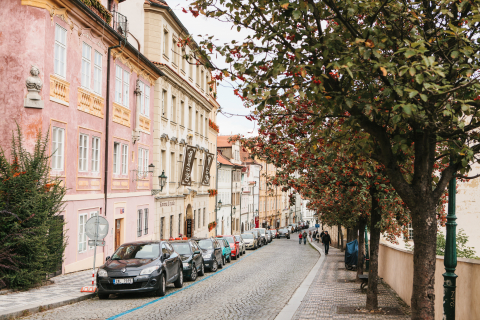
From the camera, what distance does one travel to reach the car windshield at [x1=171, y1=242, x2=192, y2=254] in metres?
20.5

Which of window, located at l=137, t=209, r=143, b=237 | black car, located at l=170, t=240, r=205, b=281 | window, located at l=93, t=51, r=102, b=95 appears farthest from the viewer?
window, located at l=137, t=209, r=143, b=237

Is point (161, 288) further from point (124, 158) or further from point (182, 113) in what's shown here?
point (182, 113)

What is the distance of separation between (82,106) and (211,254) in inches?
362

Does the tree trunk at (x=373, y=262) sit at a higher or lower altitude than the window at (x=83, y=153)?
lower

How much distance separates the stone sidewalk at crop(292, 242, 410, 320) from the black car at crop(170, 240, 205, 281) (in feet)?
14.7

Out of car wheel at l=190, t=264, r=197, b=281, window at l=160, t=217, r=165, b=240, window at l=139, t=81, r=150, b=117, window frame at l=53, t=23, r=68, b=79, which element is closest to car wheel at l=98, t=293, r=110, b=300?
car wheel at l=190, t=264, r=197, b=281

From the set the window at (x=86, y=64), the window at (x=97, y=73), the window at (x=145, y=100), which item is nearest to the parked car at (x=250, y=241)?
the window at (x=145, y=100)

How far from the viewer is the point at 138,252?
614 inches

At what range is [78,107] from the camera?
19984mm

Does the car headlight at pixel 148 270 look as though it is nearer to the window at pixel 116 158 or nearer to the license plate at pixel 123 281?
the license plate at pixel 123 281

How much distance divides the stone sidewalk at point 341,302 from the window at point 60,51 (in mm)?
11230

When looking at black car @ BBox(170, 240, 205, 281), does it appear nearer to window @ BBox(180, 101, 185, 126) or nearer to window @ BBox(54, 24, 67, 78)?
window @ BBox(54, 24, 67, 78)

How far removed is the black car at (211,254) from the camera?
24562mm

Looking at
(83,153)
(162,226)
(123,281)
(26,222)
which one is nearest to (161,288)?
(123,281)
